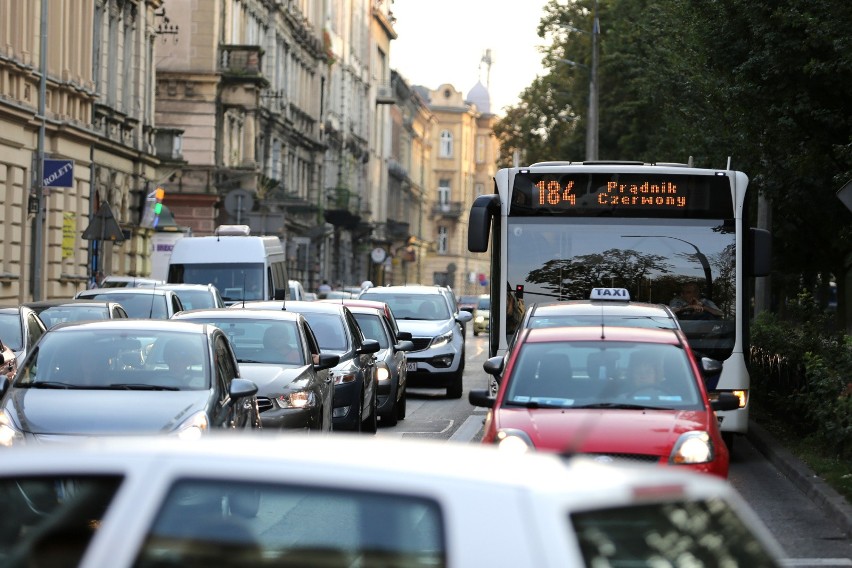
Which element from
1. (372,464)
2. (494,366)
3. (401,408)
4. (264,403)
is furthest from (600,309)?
(372,464)

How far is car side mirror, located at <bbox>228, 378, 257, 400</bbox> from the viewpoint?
11.5 m

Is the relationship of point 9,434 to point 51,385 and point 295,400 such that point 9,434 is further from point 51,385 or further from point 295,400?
point 295,400

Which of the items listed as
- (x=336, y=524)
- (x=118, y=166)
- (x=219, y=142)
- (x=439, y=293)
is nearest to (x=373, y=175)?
(x=219, y=142)

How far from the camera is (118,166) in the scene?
4381cm

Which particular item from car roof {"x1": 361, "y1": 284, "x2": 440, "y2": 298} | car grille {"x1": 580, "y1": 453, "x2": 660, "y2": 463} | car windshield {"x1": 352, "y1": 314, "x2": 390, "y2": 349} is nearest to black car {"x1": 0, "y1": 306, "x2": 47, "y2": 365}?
car windshield {"x1": 352, "y1": 314, "x2": 390, "y2": 349}

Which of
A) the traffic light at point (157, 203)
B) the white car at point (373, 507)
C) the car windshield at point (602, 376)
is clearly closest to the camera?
the white car at point (373, 507)

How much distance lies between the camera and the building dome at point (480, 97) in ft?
539

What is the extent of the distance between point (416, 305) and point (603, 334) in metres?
16.6

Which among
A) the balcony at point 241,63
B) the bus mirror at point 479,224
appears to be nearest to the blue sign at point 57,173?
the bus mirror at point 479,224

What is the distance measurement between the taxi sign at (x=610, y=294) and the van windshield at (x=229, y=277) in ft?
58.1

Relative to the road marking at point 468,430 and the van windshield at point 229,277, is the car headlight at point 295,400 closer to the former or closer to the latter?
the road marking at point 468,430

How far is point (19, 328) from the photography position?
60.5ft

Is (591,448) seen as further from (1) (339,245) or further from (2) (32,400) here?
(1) (339,245)

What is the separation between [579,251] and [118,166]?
95.9 ft
